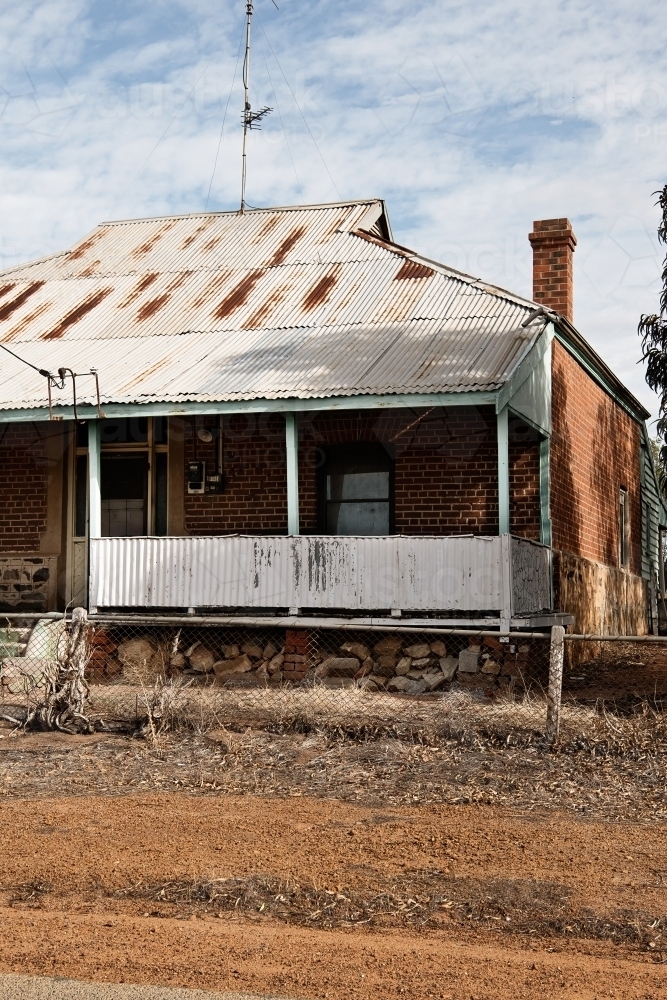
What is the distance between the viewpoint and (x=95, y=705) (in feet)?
35.9

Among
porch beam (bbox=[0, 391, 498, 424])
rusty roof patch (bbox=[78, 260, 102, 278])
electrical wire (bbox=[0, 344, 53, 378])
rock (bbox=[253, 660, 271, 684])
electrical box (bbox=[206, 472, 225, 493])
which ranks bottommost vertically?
rock (bbox=[253, 660, 271, 684])

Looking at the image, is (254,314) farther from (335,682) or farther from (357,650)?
(335,682)

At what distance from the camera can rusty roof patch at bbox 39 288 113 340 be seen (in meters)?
15.9

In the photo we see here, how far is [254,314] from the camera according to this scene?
15492 mm

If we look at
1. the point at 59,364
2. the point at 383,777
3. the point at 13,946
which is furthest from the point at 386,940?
the point at 59,364

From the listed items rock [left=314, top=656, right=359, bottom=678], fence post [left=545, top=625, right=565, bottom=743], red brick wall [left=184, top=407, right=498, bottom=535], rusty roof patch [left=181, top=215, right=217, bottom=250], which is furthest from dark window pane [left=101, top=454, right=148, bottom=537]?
fence post [left=545, top=625, right=565, bottom=743]

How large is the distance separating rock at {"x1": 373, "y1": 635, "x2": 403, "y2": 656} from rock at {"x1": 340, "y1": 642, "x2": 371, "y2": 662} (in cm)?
11

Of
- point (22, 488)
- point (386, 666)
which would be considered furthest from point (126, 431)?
point (386, 666)

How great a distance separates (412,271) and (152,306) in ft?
12.1

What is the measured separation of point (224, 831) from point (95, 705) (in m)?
4.25

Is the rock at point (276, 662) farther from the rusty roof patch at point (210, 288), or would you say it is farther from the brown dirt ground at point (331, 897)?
the rusty roof patch at point (210, 288)

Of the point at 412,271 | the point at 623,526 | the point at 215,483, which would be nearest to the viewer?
the point at 215,483

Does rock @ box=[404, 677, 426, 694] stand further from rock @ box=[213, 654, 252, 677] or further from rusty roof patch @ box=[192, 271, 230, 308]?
rusty roof patch @ box=[192, 271, 230, 308]

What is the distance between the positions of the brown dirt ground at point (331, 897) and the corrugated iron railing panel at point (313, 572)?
4731mm
